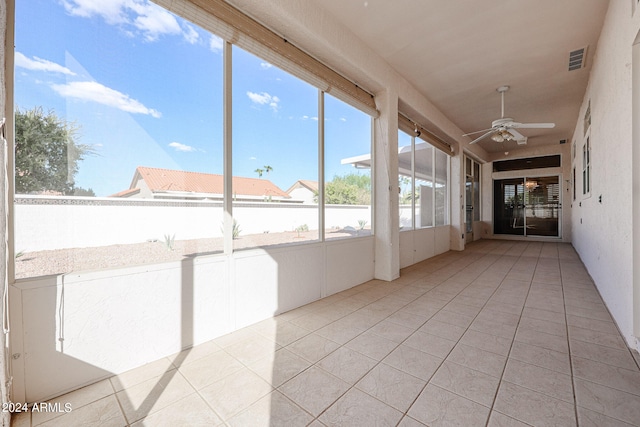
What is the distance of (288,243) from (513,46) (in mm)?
3735

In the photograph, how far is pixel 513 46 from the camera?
331cm

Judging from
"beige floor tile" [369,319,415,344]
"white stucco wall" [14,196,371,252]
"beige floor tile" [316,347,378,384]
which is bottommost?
"beige floor tile" [316,347,378,384]

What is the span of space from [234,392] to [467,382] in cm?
138

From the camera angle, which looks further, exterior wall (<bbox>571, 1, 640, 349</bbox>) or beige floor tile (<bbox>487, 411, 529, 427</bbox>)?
exterior wall (<bbox>571, 1, 640, 349</bbox>)

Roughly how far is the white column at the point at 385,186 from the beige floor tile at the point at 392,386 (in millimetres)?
2197

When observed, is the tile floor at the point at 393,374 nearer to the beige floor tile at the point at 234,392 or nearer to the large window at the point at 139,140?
the beige floor tile at the point at 234,392

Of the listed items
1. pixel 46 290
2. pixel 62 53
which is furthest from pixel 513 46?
pixel 46 290

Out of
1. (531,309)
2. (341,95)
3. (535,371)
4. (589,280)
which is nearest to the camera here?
(535,371)

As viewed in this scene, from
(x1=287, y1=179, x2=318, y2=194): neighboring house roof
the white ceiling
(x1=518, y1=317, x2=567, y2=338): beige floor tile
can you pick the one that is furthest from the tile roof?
(x1=518, y1=317, x2=567, y2=338): beige floor tile

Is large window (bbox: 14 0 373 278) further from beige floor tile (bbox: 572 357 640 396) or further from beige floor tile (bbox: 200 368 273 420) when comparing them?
beige floor tile (bbox: 572 357 640 396)

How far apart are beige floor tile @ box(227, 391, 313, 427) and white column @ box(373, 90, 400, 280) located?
2657 millimetres

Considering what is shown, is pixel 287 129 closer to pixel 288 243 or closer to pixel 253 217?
pixel 253 217

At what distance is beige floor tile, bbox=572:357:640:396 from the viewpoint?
1521mm

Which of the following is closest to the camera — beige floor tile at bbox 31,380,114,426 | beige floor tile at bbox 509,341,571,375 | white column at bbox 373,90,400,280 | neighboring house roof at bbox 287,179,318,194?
beige floor tile at bbox 31,380,114,426
